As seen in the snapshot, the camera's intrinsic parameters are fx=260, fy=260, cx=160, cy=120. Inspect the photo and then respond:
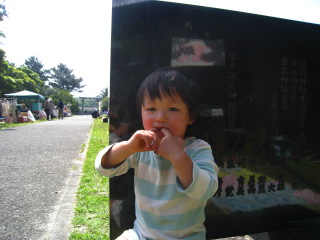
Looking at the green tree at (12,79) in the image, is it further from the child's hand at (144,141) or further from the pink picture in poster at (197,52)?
the child's hand at (144,141)

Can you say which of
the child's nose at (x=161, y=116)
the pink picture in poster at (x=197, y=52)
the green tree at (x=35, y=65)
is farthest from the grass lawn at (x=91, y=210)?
the green tree at (x=35, y=65)

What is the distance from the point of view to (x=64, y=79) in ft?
219

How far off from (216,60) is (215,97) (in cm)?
27

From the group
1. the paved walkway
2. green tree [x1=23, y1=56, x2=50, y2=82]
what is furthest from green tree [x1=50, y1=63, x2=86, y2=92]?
the paved walkway

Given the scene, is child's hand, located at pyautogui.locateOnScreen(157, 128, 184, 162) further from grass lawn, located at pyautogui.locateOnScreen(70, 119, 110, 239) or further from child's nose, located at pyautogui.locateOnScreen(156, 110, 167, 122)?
grass lawn, located at pyautogui.locateOnScreen(70, 119, 110, 239)

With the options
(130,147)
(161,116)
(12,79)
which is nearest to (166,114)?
(161,116)

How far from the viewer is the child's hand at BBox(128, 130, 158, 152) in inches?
47.4

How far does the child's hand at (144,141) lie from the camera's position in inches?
47.4

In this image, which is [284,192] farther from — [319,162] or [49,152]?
[49,152]

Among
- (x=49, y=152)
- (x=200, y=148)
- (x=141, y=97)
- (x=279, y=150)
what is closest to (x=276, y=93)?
(x=279, y=150)

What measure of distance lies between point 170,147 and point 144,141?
0.15 meters

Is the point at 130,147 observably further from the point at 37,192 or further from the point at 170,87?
the point at 37,192

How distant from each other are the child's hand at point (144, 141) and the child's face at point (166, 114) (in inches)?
3.6

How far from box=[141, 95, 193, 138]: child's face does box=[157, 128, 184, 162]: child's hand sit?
102mm
